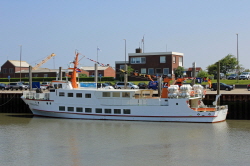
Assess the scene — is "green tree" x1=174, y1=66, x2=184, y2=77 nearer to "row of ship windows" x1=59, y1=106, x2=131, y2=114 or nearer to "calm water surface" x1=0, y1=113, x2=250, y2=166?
"calm water surface" x1=0, y1=113, x2=250, y2=166

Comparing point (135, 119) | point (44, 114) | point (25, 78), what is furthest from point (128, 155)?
point (25, 78)

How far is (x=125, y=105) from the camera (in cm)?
4003

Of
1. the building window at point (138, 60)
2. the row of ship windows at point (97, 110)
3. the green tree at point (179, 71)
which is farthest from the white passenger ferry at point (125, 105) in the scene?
the building window at point (138, 60)

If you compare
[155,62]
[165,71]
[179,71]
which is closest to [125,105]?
[179,71]

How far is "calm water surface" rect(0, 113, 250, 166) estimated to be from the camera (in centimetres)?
2559

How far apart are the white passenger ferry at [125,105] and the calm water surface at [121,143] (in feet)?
3.50

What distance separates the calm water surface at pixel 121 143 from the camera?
2559 centimetres

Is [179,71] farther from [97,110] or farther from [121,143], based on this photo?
[121,143]

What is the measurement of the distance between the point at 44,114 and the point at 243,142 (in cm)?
2280

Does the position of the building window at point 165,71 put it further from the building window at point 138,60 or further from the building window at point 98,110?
the building window at point 98,110

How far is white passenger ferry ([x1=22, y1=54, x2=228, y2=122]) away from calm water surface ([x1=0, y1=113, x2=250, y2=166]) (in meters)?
1.07

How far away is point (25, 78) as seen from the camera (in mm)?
95188

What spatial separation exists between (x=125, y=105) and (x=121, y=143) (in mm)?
10121

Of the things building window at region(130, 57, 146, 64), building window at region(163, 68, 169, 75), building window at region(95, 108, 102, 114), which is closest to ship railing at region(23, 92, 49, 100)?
building window at region(95, 108, 102, 114)
